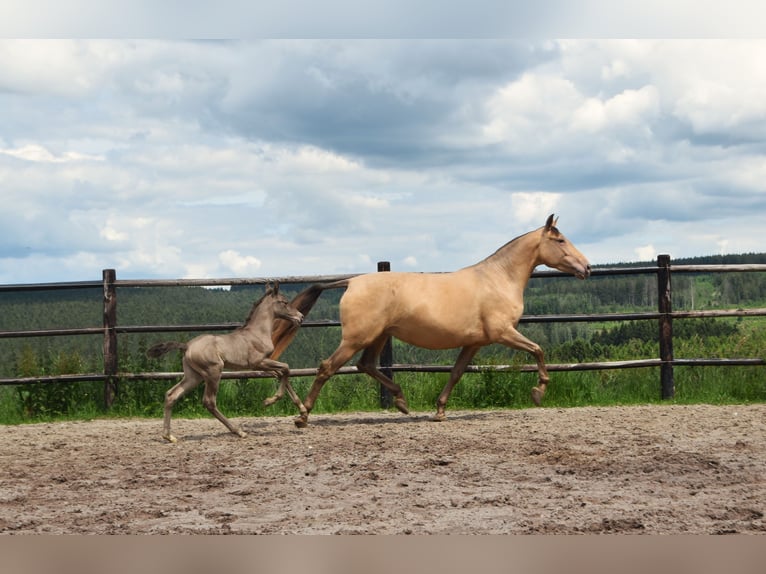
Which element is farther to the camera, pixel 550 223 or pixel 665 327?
pixel 665 327

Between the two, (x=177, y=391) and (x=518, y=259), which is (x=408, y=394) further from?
(x=177, y=391)

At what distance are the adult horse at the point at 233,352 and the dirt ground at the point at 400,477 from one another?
0.42 m

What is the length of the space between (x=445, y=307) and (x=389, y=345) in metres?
1.91

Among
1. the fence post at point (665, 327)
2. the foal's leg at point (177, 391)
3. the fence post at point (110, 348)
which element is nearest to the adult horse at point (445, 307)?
the foal's leg at point (177, 391)

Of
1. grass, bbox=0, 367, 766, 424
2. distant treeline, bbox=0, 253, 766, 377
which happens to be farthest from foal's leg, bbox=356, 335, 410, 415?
distant treeline, bbox=0, 253, 766, 377

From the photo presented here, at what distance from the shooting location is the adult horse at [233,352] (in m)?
7.91

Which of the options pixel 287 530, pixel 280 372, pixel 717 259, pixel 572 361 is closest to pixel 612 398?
pixel 572 361

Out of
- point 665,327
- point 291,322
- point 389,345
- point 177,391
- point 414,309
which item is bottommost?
point 177,391

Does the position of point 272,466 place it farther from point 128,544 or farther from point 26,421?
point 26,421

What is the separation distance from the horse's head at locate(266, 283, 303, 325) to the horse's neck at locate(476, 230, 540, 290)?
7.10ft

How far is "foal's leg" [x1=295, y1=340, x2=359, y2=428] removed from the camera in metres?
8.56

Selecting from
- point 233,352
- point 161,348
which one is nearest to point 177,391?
point 161,348

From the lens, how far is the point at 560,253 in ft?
30.2

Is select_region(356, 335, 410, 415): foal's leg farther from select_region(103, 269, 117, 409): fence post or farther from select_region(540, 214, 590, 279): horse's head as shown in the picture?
select_region(103, 269, 117, 409): fence post
